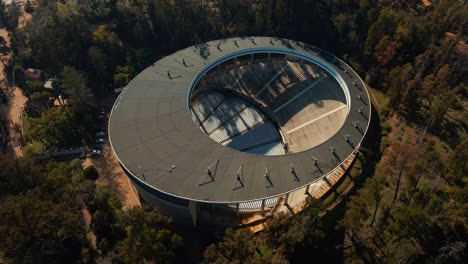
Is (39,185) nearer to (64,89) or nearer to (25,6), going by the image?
(64,89)

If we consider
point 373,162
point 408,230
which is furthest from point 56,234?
point 373,162

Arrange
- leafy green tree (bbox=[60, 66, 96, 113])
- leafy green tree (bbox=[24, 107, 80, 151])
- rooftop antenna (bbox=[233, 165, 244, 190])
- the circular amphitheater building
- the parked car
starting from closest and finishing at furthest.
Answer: rooftop antenna (bbox=[233, 165, 244, 190]), the circular amphitheater building, leafy green tree (bbox=[24, 107, 80, 151]), the parked car, leafy green tree (bbox=[60, 66, 96, 113])

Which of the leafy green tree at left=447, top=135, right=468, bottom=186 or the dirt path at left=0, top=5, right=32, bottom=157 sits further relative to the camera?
the dirt path at left=0, top=5, right=32, bottom=157

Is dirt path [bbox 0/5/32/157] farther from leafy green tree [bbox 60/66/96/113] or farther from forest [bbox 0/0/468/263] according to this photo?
leafy green tree [bbox 60/66/96/113]

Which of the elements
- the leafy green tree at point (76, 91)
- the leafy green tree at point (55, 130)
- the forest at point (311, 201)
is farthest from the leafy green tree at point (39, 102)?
the leafy green tree at point (55, 130)

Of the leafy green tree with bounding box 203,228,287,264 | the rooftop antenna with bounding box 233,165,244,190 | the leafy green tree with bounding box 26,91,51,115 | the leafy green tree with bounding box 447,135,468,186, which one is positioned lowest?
the leafy green tree with bounding box 26,91,51,115

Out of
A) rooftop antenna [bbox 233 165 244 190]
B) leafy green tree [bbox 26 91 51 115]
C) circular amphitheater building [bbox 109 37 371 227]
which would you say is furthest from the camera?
leafy green tree [bbox 26 91 51 115]

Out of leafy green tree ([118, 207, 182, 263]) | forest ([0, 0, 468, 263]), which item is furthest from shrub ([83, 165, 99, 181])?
leafy green tree ([118, 207, 182, 263])

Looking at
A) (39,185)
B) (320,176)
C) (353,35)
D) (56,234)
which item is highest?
(353,35)
